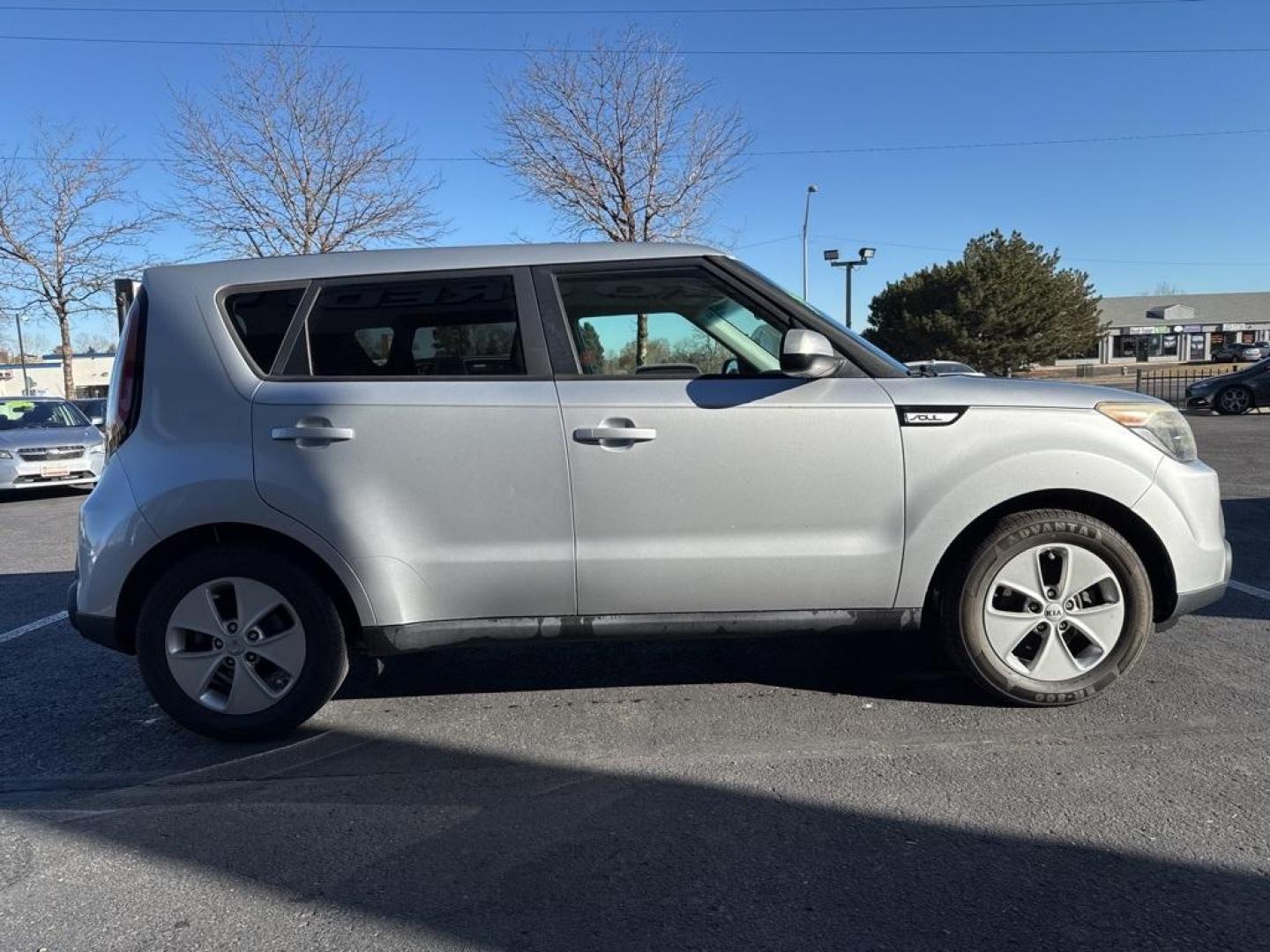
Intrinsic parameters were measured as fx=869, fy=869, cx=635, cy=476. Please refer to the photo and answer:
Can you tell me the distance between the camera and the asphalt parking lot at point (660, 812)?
2.38 m

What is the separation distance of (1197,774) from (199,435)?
389 centimetres

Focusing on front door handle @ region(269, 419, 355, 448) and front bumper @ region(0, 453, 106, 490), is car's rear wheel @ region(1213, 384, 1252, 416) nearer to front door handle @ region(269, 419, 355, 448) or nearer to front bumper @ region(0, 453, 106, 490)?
front door handle @ region(269, 419, 355, 448)

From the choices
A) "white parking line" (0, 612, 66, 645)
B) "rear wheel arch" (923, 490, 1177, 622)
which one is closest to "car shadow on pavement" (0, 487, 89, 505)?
"white parking line" (0, 612, 66, 645)

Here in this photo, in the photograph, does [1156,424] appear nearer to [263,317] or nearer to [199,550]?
[263,317]

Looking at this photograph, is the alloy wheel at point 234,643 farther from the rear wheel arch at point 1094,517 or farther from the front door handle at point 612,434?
the rear wheel arch at point 1094,517

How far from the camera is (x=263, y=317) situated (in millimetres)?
3510

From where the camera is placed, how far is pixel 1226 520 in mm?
7488

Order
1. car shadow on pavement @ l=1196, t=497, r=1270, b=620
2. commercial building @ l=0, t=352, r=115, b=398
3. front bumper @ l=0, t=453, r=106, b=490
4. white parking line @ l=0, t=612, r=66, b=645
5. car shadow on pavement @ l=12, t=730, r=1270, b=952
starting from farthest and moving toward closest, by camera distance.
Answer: commercial building @ l=0, t=352, r=115, b=398, front bumper @ l=0, t=453, r=106, b=490, white parking line @ l=0, t=612, r=66, b=645, car shadow on pavement @ l=1196, t=497, r=1270, b=620, car shadow on pavement @ l=12, t=730, r=1270, b=952

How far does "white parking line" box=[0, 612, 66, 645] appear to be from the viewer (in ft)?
16.9

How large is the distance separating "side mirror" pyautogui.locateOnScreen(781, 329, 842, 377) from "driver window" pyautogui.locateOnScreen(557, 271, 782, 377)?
0.65 ft

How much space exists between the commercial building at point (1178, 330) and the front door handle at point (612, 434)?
70986mm

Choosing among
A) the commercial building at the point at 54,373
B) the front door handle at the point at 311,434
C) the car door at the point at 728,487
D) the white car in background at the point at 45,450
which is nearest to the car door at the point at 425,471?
the front door handle at the point at 311,434

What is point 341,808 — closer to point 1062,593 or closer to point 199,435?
point 199,435

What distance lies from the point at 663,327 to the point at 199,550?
82.7 inches
